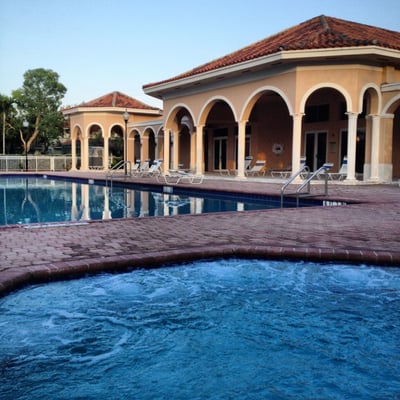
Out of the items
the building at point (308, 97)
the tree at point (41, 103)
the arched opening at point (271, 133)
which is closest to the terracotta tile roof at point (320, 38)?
A: the building at point (308, 97)

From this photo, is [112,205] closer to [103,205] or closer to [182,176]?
[103,205]

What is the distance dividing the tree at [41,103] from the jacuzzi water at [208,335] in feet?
133

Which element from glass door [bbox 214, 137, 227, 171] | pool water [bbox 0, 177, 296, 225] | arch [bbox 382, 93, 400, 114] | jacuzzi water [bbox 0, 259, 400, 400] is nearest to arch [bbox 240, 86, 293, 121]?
arch [bbox 382, 93, 400, 114]

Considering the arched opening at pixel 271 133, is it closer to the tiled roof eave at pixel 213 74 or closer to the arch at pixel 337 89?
the tiled roof eave at pixel 213 74

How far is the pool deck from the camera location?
16.0 feet

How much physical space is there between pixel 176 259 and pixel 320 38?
14.1 meters

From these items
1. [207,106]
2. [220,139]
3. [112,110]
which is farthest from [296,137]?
[112,110]

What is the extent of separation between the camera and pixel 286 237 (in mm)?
6363

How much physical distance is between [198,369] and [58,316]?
149 cm

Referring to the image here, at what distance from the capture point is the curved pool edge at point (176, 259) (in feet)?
14.9

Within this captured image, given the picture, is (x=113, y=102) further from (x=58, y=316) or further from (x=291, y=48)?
(x=58, y=316)

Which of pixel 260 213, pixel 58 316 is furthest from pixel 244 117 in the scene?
pixel 58 316

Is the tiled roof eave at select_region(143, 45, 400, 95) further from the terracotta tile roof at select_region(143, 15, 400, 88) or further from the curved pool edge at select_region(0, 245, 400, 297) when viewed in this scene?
the curved pool edge at select_region(0, 245, 400, 297)

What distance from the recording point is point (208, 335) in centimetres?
364
